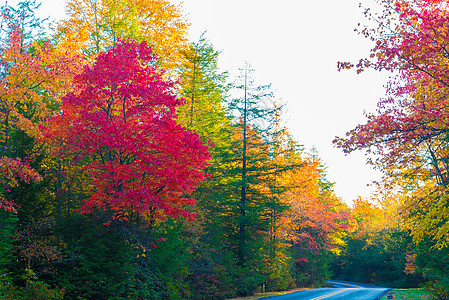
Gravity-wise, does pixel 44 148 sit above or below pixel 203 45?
below

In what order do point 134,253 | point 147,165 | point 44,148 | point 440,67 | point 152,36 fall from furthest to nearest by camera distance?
point 152,36 < point 44,148 < point 134,253 < point 147,165 < point 440,67

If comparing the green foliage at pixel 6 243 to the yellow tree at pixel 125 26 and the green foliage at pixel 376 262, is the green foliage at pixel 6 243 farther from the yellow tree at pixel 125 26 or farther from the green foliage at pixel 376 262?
the green foliage at pixel 376 262

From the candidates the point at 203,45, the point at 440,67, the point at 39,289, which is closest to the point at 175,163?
the point at 39,289

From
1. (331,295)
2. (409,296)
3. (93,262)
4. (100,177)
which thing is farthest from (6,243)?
(409,296)

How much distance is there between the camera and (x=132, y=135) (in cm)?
1252

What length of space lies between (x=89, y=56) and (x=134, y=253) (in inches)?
505

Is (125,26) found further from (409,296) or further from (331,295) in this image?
(409,296)

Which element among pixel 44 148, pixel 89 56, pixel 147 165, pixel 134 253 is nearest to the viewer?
pixel 147 165

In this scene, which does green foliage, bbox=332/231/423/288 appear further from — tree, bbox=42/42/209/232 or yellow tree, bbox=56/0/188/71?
tree, bbox=42/42/209/232

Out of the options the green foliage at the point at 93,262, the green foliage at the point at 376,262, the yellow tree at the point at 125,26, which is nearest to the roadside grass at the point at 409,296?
the green foliage at the point at 93,262

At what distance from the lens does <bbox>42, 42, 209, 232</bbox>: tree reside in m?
11.7

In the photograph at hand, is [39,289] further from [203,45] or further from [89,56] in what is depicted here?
[203,45]

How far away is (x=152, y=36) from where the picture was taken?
21688 millimetres

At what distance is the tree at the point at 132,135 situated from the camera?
38.3 ft
